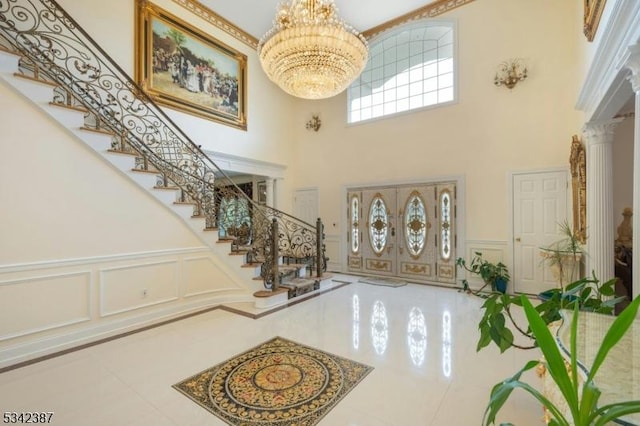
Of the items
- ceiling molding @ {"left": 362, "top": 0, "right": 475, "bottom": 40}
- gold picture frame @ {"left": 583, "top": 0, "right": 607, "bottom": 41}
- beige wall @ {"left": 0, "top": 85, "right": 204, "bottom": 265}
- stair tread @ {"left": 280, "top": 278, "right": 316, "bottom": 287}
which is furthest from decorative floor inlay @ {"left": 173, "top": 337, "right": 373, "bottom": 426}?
ceiling molding @ {"left": 362, "top": 0, "right": 475, "bottom": 40}

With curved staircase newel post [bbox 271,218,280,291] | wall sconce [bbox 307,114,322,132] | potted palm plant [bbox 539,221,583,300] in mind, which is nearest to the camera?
potted palm plant [bbox 539,221,583,300]

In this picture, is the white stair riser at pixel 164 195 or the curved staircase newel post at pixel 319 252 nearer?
the white stair riser at pixel 164 195

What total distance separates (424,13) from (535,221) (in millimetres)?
4956

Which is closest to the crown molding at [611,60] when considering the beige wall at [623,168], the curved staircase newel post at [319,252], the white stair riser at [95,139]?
the beige wall at [623,168]

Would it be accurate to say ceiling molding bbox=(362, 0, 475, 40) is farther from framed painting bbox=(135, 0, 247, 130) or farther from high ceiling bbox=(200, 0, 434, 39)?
framed painting bbox=(135, 0, 247, 130)

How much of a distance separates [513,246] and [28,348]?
7.08m

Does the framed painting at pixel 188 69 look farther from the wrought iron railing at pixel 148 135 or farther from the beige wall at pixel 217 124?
the wrought iron railing at pixel 148 135

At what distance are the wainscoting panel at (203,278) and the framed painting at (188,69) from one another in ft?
10.7

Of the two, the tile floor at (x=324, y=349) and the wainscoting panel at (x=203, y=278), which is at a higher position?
the wainscoting panel at (x=203, y=278)

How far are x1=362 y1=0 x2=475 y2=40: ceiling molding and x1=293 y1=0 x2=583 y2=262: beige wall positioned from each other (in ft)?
0.66

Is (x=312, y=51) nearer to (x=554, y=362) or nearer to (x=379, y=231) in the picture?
(x=554, y=362)

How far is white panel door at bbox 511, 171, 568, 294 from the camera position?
4.87 metres

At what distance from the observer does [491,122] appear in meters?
5.43

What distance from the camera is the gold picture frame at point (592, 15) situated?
9.82ft
